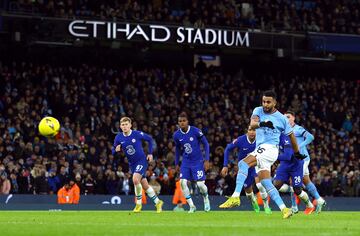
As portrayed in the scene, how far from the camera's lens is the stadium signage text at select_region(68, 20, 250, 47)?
37156 millimetres

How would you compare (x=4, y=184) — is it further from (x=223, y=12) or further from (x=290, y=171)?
(x=223, y=12)

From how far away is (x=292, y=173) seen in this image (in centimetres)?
2119

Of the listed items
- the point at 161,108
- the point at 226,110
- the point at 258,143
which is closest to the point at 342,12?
the point at 226,110

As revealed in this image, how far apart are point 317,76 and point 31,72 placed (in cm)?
1717

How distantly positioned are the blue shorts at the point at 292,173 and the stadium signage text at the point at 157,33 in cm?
1758

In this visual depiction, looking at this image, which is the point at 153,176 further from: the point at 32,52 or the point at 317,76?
the point at 317,76

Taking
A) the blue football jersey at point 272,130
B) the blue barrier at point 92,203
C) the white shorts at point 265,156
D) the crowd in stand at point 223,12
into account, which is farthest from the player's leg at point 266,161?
the crowd in stand at point 223,12

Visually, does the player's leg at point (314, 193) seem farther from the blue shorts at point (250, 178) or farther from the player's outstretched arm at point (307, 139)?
the blue shorts at point (250, 178)

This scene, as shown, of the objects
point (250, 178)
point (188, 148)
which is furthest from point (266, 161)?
point (250, 178)

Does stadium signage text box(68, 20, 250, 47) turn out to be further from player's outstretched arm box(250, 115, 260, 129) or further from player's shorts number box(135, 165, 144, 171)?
player's outstretched arm box(250, 115, 260, 129)

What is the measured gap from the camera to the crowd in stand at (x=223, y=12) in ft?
125

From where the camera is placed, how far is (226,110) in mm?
40156

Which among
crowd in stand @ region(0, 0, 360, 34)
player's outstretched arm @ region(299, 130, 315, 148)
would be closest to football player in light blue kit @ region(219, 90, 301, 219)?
player's outstretched arm @ region(299, 130, 315, 148)

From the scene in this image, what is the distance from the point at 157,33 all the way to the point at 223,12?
456 centimetres
